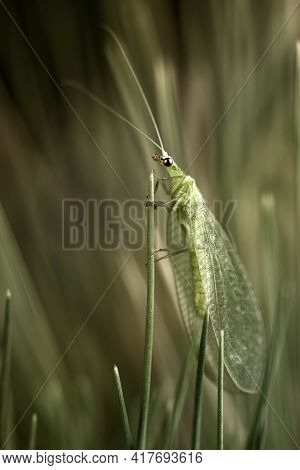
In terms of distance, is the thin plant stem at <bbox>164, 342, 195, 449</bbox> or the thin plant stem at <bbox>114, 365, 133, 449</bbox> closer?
the thin plant stem at <bbox>114, 365, 133, 449</bbox>

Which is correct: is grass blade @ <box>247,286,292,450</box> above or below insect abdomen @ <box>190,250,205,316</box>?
below

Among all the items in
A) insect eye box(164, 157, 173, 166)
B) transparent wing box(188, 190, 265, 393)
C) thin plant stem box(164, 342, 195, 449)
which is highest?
insect eye box(164, 157, 173, 166)

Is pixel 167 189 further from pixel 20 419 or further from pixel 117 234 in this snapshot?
pixel 20 419

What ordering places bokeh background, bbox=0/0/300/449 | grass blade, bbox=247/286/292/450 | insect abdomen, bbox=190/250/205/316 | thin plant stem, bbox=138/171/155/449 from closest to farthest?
thin plant stem, bbox=138/171/155/449, grass blade, bbox=247/286/292/450, bokeh background, bbox=0/0/300/449, insect abdomen, bbox=190/250/205/316

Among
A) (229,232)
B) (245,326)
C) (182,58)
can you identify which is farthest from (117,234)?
(182,58)

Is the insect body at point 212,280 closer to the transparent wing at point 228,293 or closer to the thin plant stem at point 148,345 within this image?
the transparent wing at point 228,293

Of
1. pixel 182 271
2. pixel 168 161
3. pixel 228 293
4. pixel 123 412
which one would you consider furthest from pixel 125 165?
pixel 123 412

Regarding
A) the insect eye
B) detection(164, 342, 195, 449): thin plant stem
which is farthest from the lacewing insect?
detection(164, 342, 195, 449): thin plant stem

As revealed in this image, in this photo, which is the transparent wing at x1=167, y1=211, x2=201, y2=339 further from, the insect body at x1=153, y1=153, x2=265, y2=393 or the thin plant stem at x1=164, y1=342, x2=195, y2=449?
the thin plant stem at x1=164, y1=342, x2=195, y2=449
